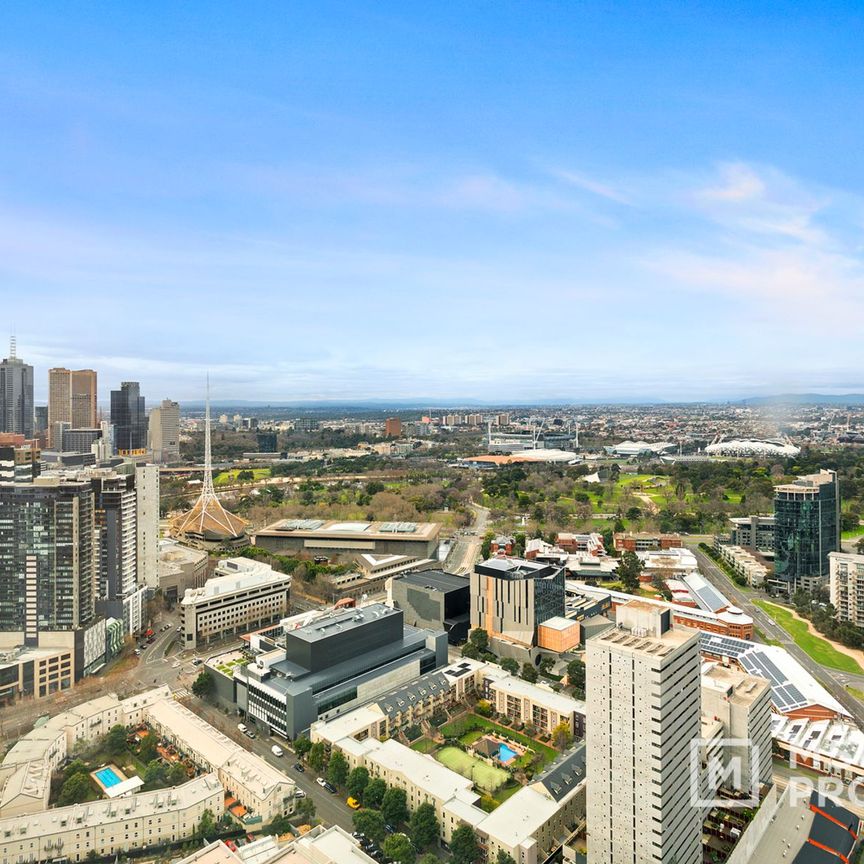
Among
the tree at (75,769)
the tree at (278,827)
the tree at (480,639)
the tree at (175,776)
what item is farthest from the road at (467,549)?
the tree at (75,769)

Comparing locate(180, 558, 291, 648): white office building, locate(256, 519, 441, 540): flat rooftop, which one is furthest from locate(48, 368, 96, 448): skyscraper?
locate(180, 558, 291, 648): white office building

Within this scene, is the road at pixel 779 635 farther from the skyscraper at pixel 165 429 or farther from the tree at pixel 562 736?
the skyscraper at pixel 165 429

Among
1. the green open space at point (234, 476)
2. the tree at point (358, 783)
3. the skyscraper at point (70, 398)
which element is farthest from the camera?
the skyscraper at point (70, 398)

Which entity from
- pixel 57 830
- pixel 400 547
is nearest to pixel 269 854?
pixel 57 830

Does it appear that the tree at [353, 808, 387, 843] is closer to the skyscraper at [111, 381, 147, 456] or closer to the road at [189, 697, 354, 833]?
the road at [189, 697, 354, 833]

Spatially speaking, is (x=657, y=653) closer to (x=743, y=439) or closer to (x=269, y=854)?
(x=269, y=854)

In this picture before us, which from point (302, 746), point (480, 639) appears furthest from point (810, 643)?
point (302, 746)
